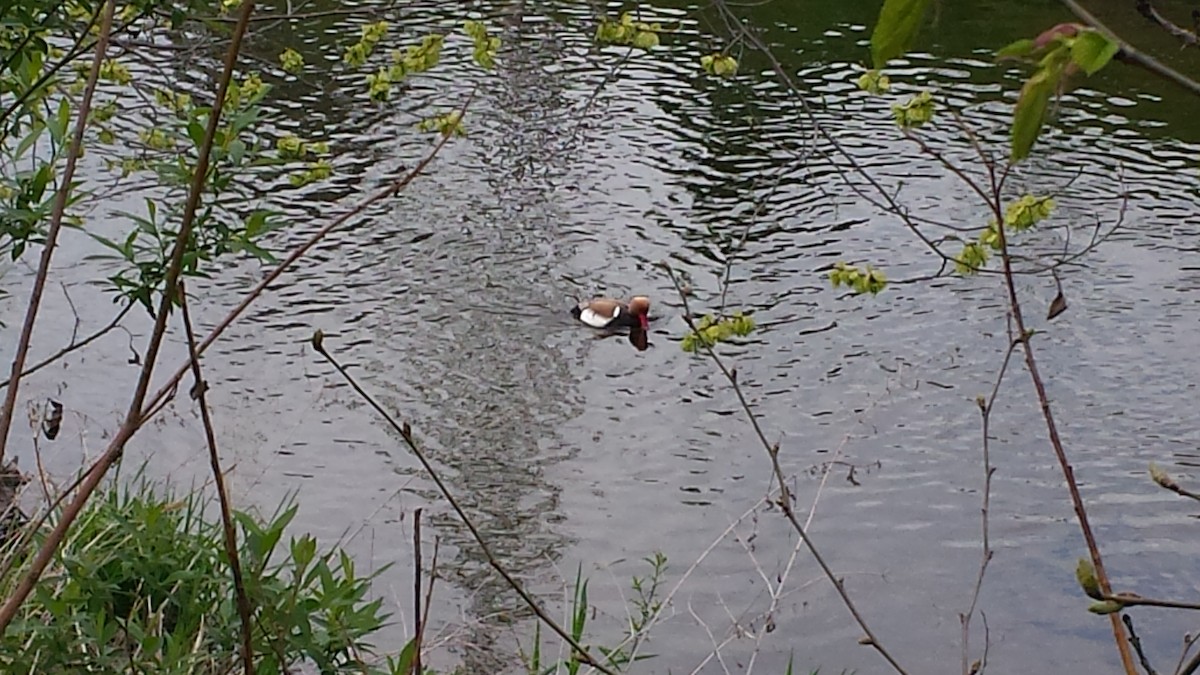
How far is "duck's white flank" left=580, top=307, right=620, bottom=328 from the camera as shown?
838 centimetres

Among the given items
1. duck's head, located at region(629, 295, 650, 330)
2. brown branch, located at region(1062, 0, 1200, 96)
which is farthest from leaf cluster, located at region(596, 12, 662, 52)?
brown branch, located at region(1062, 0, 1200, 96)

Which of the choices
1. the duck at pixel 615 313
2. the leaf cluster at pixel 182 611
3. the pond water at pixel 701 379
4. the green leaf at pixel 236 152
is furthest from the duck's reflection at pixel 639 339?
the green leaf at pixel 236 152

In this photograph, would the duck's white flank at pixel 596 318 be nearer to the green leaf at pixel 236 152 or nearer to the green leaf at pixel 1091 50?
the green leaf at pixel 236 152

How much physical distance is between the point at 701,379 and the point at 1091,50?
7.08 meters

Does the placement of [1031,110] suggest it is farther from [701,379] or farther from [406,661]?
[701,379]

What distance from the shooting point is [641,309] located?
856cm

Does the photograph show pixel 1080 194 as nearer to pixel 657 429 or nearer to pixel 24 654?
pixel 657 429

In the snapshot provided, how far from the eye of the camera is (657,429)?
7.45m

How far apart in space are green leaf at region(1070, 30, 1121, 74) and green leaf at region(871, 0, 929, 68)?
0.10 meters

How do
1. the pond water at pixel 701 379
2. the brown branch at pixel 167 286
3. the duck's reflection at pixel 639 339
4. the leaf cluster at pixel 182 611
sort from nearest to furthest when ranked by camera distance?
the brown branch at pixel 167 286
the leaf cluster at pixel 182 611
the pond water at pixel 701 379
the duck's reflection at pixel 639 339

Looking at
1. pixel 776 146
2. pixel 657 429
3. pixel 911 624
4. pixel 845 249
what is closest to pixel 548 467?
pixel 657 429

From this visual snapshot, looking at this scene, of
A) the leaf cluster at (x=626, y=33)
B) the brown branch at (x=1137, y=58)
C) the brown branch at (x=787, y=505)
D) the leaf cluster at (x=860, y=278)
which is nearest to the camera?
the brown branch at (x=1137, y=58)

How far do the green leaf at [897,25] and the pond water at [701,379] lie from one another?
2.98 metres

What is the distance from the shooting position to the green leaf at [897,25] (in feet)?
3.08
